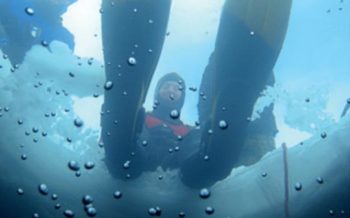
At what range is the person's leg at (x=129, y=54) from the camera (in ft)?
12.1

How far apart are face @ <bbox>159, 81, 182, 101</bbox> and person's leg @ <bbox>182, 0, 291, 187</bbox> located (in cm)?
27

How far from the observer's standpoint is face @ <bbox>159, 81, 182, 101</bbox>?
12.3ft

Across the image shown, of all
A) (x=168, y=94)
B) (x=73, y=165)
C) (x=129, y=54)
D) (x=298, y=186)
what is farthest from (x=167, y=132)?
(x=298, y=186)

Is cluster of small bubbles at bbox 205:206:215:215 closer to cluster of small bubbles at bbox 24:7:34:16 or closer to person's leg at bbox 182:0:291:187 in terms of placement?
person's leg at bbox 182:0:291:187

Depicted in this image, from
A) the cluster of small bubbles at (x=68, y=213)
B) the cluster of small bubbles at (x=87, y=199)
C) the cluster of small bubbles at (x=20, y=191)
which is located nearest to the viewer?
the cluster of small bubbles at (x=87, y=199)

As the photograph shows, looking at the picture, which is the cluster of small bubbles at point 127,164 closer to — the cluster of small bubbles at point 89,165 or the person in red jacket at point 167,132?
the person in red jacket at point 167,132

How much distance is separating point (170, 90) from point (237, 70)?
2.33 ft

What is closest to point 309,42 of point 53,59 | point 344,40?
point 344,40

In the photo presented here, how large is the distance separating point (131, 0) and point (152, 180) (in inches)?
78.8

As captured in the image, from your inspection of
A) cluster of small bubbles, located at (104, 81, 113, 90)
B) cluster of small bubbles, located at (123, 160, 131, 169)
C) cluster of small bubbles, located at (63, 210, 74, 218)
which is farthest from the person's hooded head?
cluster of small bubbles, located at (63, 210, 74, 218)

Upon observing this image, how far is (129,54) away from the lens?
3770 millimetres

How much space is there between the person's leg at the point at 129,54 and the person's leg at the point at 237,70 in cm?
59

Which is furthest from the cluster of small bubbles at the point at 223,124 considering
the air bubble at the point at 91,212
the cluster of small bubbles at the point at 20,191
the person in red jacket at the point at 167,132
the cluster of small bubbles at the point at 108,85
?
the cluster of small bubbles at the point at 20,191

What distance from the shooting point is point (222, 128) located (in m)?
4.09
